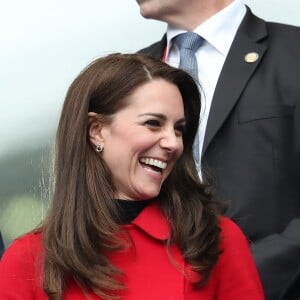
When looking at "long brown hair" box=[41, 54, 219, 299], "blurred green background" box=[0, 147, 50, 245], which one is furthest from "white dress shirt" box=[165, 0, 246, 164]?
"long brown hair" box=[41, 54, 219, 299]

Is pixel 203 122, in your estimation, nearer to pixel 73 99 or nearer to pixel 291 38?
pixel 291 38

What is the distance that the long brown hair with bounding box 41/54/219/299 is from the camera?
2.38 m

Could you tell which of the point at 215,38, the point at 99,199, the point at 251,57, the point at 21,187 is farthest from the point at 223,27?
the point at 99,199

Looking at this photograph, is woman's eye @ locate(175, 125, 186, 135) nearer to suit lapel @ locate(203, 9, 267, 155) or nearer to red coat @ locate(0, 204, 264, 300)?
red coat @ locate(0, 204, 264, 300)

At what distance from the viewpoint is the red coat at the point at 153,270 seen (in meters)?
2.38

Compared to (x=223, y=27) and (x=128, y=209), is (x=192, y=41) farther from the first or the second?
(x=128, y=209)

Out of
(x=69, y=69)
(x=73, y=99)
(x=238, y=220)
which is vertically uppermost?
(x=73, y=99)

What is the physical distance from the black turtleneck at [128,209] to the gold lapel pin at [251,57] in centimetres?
85

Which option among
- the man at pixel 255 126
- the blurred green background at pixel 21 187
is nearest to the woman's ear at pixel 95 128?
the man at pixel 255 126

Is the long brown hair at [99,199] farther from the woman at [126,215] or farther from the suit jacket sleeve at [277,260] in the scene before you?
the suit jacket sleeve at [277,260]

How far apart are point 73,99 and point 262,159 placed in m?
0.73

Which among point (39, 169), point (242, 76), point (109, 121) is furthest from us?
point (39, 169)

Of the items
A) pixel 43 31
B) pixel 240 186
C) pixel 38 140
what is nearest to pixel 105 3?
pixel 43 31

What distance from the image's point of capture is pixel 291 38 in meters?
3.30
